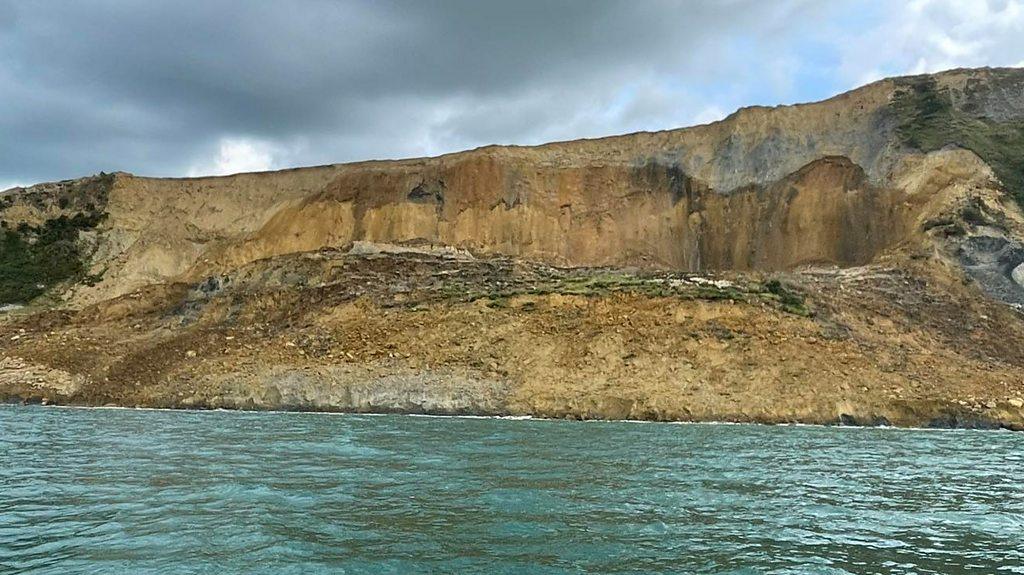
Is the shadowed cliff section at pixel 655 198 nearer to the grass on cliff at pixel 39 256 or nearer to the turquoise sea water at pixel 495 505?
the grass on cliff at pixel 39 256

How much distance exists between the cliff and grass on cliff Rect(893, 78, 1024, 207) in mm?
160

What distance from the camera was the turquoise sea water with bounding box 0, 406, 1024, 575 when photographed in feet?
27.9

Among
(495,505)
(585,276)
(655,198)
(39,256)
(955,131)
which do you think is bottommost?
(495,505)

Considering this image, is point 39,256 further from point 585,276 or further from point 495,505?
point 495,505

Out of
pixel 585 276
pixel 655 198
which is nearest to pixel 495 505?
pixel 585 276

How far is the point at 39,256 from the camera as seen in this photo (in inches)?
2185

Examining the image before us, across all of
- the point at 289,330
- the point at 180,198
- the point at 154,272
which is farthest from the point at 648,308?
the point at 180,198

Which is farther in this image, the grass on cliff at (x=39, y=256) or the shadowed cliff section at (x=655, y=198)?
the grass on cliff at (x=39, y=256)

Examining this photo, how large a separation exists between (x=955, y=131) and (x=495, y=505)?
43.7m

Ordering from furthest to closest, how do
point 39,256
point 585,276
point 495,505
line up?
1. point 39,256
2. point 585,276
3. point 495,505

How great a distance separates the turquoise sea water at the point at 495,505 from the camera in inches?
335

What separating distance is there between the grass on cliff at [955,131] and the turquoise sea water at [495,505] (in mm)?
28685

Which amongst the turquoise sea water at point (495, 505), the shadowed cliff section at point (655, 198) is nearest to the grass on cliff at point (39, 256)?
the shadowed cliff section at point (655, 198)

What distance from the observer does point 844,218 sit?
150 ft
